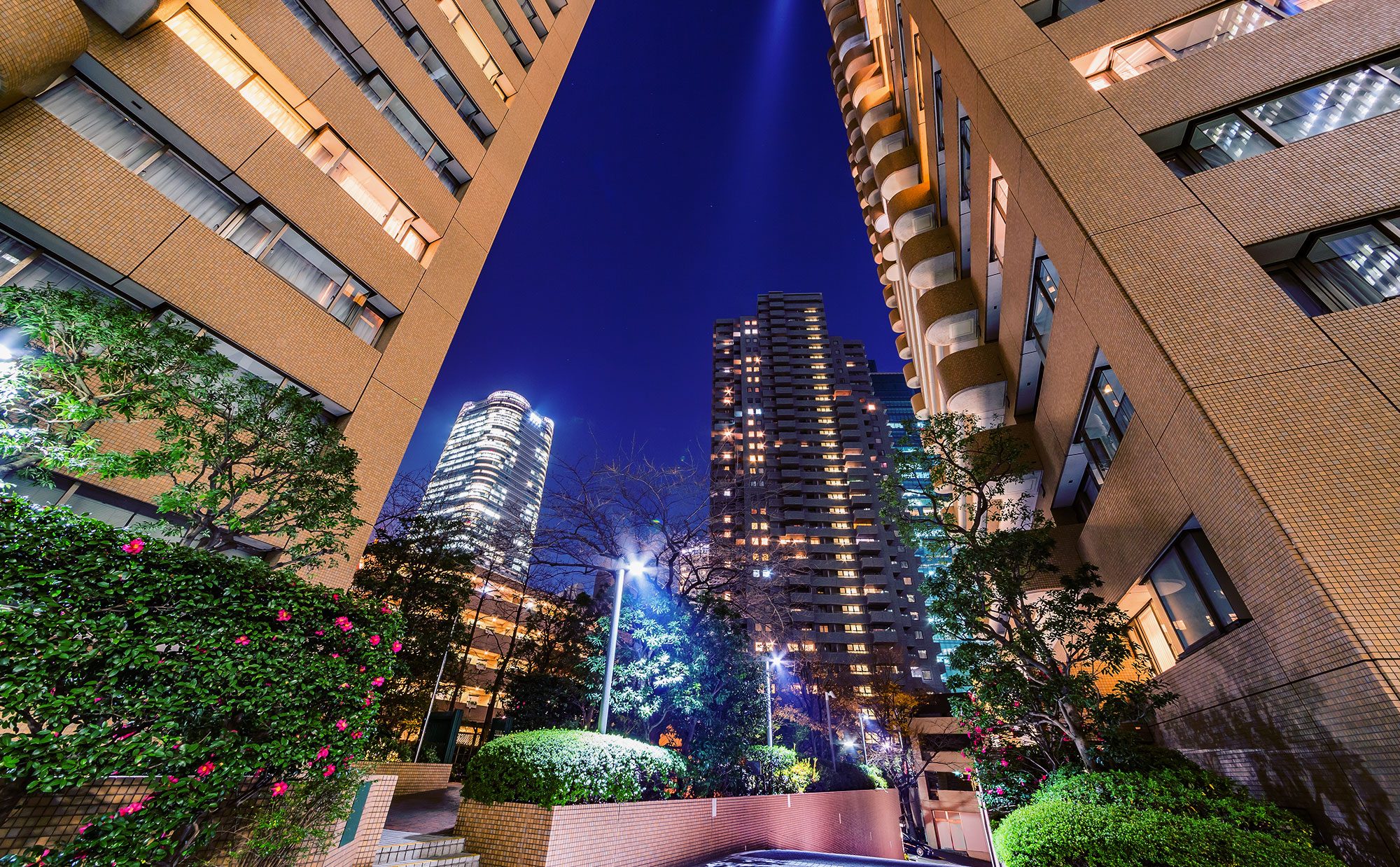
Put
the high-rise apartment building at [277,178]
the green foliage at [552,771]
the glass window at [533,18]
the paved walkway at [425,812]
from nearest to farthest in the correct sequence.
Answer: the green foliage at [552,771] → the high-rise apartment building at [277,178] → the paved walkway at [425,812] → the glass window at [533,18]

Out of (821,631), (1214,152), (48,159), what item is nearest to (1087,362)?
(1214,152)

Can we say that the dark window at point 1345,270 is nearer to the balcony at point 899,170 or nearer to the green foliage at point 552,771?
the green foliage at point 552,771

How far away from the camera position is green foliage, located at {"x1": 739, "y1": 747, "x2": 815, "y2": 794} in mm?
13383

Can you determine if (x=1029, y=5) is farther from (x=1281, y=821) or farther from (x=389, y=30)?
(x=389, y=30)

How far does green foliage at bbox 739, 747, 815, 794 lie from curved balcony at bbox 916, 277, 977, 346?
12.5 m

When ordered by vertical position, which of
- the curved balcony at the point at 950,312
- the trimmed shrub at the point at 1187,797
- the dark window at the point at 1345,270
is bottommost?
the trimmed shrub at the point at 1187,797

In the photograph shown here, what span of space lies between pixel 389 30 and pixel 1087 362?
58.8ft

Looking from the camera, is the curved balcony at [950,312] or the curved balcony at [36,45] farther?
the curved balcony at [950,312]

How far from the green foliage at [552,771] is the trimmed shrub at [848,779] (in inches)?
478

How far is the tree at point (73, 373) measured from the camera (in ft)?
17.9

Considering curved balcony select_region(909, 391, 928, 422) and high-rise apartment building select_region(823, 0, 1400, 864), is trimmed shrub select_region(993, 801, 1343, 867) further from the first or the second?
curved balcony select_region(909, 391, 928, 422)

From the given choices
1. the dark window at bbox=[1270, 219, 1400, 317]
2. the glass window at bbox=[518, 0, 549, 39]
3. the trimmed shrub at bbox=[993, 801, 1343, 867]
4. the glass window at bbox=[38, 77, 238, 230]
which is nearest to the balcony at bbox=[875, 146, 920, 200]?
the dark window at bbox=[1270, 219, 1400, 317]

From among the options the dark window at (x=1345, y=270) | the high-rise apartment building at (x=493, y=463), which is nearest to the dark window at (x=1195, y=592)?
the dark window at (x=1345, y=270)

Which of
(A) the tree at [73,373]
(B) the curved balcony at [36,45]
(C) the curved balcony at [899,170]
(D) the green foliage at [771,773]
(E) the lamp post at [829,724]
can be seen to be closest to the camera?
(A) the tree at [73,373]
